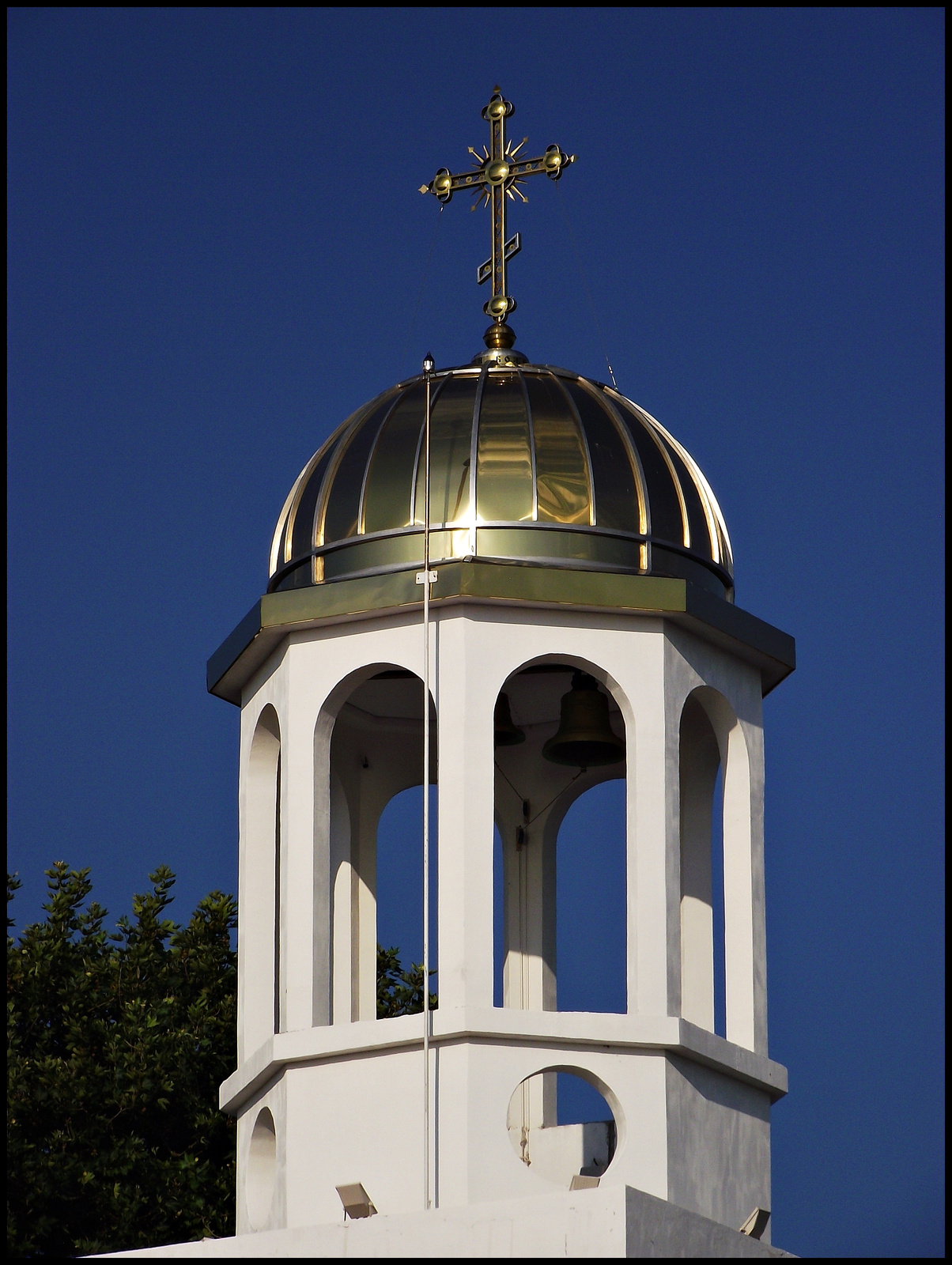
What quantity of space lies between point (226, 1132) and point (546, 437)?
39.7ft

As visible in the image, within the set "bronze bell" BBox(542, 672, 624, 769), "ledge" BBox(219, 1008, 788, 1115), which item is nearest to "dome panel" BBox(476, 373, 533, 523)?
"bronze bell" BBox(542, 672, 624, 769)

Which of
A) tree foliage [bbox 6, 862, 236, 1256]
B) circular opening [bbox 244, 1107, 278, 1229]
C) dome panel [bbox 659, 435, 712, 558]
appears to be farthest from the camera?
tree foliage [bbox 6, 862, 236, 1256]

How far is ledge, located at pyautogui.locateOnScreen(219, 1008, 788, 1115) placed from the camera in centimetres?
2127

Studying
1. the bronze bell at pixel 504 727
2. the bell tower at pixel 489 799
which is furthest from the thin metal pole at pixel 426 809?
the bronze bell at pixel 504 727

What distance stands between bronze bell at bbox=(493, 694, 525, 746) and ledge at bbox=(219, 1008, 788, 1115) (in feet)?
15.1

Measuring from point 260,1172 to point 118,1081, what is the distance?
→ 9.39 m

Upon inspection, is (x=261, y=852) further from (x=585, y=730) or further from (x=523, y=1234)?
(x=523, y=1234)

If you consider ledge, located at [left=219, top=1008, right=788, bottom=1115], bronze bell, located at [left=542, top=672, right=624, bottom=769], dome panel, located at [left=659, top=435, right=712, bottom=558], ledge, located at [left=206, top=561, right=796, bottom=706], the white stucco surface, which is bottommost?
the white stucco surface

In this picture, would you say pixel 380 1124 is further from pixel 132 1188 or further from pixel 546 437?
pixel 132 1188

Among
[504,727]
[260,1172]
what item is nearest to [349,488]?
[504,727]

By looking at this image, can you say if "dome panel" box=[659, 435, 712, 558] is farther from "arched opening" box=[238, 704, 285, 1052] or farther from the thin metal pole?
"arched opening" box=[238, 704, 285, 1052]

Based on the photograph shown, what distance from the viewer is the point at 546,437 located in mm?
23234

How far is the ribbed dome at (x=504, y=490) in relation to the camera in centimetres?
2277

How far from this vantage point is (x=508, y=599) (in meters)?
22.2
